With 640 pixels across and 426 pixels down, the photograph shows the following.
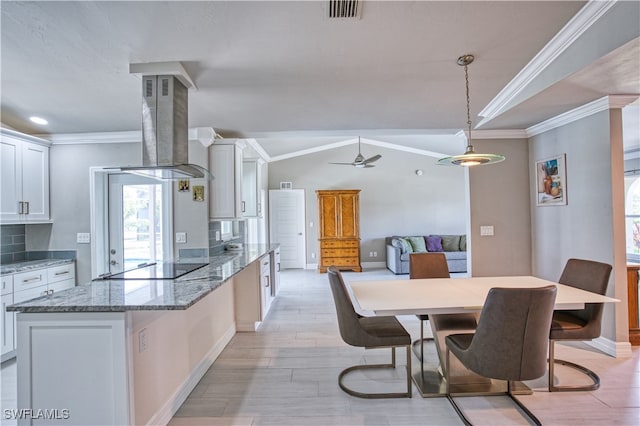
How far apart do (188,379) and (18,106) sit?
293 cm

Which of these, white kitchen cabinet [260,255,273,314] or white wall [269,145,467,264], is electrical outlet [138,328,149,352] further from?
white wall [269,145,467,264]

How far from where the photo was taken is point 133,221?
3.94 metres

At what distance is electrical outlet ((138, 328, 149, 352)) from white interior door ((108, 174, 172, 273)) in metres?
2.30

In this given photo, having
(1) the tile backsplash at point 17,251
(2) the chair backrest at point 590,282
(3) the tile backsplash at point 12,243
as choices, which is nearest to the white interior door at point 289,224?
(1) the tile backsplash at point 17,251

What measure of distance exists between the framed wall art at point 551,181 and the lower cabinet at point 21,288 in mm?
5372

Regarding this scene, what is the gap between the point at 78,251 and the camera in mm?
3742

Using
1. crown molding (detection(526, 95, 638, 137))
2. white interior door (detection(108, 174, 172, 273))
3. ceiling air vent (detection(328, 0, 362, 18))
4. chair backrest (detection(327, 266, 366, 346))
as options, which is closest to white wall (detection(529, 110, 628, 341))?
crown molding (detection(526, 95, 638, 137))

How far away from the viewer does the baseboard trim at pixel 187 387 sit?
1.98m

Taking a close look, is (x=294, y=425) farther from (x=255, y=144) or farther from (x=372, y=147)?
(x=372, y=147)

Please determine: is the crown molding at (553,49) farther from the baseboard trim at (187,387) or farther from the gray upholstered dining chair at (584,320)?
the baseboard trim at (187,387)

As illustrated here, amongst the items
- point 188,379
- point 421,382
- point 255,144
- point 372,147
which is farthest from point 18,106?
point 372,147

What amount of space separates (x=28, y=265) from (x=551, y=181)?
5691mm

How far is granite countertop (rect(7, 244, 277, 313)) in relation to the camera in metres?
1.56

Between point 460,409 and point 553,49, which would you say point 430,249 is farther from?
point 553,49
